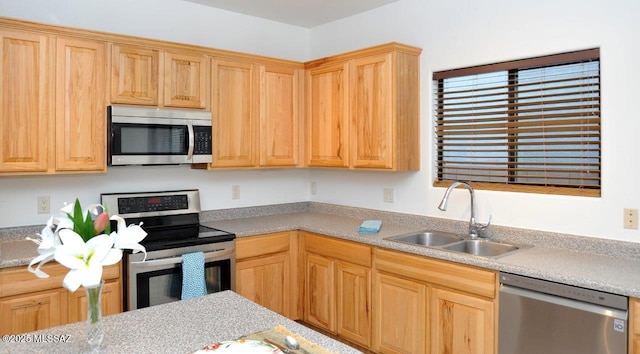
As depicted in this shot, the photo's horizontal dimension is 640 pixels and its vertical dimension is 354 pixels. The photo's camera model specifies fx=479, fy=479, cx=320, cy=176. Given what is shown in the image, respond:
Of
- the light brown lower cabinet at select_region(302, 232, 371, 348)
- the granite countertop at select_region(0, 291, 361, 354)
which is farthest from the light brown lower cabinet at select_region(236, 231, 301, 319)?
the granite countertop at select_region(0, 291, 361, 354)

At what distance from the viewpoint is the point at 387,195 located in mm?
3750

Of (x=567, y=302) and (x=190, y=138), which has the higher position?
(x=190, y=138)

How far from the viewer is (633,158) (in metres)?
2.47

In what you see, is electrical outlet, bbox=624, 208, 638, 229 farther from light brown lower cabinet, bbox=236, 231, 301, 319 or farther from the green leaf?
the green leaf

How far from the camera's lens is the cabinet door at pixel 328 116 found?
364 centimetres

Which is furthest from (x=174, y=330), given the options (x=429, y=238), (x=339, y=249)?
(x=429, y=238)

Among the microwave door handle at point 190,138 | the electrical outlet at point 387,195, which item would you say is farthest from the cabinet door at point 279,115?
the electrical outlet at point 387,195

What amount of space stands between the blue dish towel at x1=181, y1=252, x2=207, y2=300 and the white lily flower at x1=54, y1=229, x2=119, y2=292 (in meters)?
1.83

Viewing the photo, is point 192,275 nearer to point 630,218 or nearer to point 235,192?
point 235,192

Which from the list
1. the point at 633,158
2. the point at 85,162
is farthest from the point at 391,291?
the point at 85,162

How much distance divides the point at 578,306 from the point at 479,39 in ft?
5.83

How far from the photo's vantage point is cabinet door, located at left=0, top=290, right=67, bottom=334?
2459mm

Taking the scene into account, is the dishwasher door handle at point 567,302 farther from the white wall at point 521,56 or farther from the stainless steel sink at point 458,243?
the white wall at point 521,56

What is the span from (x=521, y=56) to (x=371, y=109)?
1.03m
